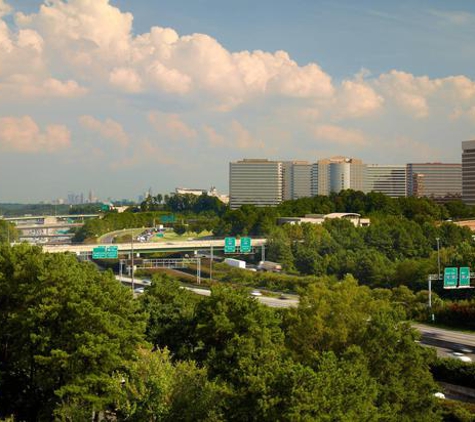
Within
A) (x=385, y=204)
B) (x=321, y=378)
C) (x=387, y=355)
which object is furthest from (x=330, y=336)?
(x=385, y=204)

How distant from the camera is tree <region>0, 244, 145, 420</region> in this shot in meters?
22.4

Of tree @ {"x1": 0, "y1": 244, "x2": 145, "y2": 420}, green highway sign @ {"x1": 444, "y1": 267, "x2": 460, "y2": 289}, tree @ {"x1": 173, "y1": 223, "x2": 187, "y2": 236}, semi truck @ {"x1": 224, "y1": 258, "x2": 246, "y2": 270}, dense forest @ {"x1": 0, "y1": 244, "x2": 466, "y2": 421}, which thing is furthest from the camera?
tree @ {"x1": 173, "y1": 223, "x2": 187, "y2": 236}

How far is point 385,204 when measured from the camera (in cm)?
10888

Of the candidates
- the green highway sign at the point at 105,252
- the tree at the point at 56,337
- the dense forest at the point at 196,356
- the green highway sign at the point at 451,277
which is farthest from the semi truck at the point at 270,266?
the tree at the point at 56,337

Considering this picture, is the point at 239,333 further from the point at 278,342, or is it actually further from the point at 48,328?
the point at 48,328

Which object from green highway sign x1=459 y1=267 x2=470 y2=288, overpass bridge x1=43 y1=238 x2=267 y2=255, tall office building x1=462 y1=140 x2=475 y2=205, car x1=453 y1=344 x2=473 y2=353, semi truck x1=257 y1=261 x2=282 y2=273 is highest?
tall office building x1=462 y1=140 x2=475 y2=205

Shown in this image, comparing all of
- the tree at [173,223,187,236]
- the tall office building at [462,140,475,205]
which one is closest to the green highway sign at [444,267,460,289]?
the tree at [173,223,187,236]

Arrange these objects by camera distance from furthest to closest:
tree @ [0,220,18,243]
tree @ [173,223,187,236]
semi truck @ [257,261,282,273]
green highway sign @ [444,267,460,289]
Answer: tree @ [173,223,187,236] < tree @ [0,220,18,243] < semi truck @ [257,261,282,273] < green highway sign @ [444,267,460,289]

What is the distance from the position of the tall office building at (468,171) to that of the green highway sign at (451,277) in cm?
11114

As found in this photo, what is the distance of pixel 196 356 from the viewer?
25734 millimetres

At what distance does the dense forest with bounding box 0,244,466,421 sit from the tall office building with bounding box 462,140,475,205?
12906 centimetres

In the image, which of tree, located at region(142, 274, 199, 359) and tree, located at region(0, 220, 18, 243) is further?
tree, located at region(0, 220, 18, 243)

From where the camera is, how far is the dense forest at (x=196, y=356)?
17.4 metres

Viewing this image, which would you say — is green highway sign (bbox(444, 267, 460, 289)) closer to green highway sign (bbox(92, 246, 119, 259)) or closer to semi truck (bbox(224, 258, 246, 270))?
green highway sign (bbox(92, 246, 119, 259))
